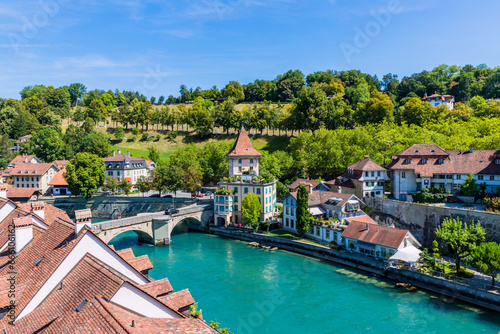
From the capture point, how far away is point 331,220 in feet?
142

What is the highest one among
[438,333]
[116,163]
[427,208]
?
[116,163]

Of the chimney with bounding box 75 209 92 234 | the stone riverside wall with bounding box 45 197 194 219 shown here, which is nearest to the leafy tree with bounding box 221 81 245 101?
the stone riverside wall with bounding box 45 197 194 219

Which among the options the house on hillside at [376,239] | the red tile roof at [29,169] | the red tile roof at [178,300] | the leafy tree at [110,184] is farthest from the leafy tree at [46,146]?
the red tile roof at [178,300]

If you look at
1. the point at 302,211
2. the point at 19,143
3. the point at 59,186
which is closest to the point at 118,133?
the point at 19,143

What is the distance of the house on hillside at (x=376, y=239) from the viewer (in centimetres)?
3481

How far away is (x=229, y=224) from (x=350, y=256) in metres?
20.6

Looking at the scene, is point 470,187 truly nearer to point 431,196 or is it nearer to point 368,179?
point 431,196

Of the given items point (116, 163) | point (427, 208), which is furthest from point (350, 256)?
point (116, 163)

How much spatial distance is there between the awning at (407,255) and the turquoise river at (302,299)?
8.32ft

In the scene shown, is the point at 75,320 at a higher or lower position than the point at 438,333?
higher

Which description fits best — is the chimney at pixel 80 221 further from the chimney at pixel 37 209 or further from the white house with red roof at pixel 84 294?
the chimney at pixel 37 209

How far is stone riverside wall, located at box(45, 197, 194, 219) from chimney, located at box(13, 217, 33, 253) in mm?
43770

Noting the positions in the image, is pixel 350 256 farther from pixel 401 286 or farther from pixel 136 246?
→ pixel 136 246

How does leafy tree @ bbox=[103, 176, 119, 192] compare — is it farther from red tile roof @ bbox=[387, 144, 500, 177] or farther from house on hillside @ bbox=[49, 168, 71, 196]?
red tile roof @ bbox=[387, 144, 500, 177]
